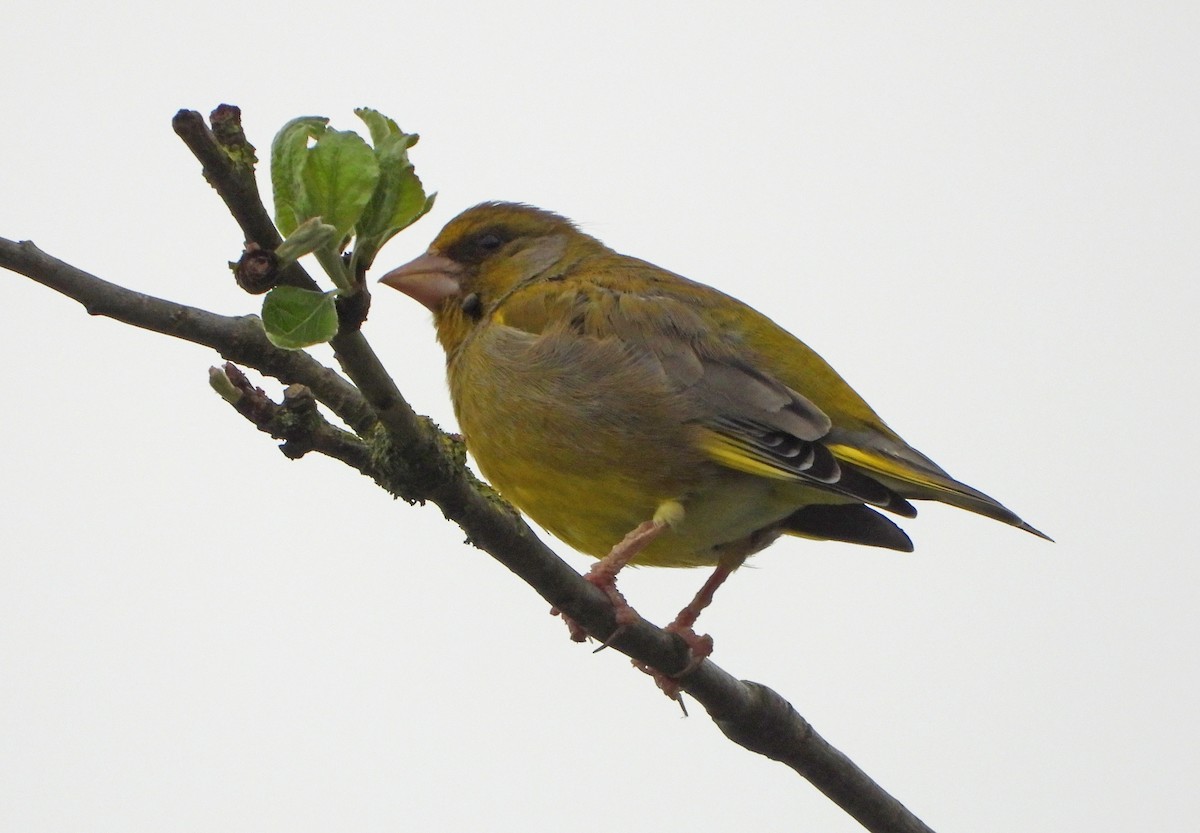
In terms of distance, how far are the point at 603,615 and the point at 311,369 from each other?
1.15 metres

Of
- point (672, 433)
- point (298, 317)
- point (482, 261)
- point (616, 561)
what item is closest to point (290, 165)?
point (298, 317)

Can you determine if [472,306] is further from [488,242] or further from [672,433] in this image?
[672,433]

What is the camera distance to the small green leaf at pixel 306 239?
2369mm

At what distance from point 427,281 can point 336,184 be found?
383 centimetres

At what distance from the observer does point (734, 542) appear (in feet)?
18.5

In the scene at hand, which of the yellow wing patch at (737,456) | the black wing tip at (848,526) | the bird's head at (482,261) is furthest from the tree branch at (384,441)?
the bird's head at (482,261)

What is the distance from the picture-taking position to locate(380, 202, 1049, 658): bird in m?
5.03

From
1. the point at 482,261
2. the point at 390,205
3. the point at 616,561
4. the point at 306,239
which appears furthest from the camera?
the point at 482,261

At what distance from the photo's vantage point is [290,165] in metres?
2.46

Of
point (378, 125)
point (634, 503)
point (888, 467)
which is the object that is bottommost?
point (378, 125)

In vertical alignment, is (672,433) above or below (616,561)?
above

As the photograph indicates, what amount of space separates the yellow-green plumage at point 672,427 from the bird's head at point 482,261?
194 millimetres

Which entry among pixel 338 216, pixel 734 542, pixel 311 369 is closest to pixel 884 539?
pixel 734 542

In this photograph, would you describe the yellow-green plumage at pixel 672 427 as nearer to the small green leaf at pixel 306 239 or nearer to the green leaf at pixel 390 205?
the green leaf at pixel 390 205
